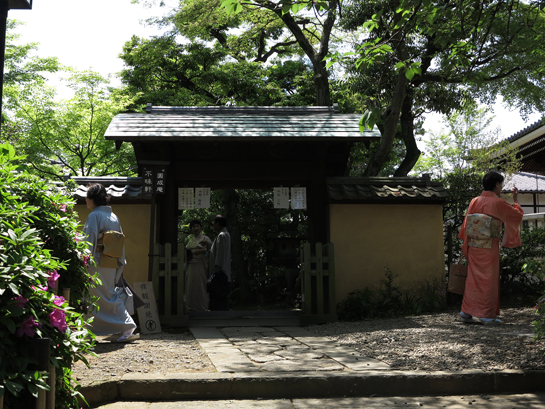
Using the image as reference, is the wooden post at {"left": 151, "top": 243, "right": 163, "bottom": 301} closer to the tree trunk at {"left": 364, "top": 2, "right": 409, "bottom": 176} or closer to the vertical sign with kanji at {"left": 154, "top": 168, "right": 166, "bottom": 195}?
the vertical sign with kanji at {"left": 154, "top": 168, "right": 166, "bottom": 195}

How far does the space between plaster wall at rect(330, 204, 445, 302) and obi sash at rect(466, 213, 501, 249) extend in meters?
2.21

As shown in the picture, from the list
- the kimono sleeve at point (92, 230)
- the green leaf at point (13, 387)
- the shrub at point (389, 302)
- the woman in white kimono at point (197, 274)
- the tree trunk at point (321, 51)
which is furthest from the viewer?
the tree trunk at point (321, 51)

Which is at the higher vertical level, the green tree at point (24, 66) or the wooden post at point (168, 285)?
the green tree at point (24, 66)

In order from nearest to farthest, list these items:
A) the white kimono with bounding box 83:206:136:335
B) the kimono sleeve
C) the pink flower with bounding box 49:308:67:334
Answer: the pink flower with bounding box 49:308:67:334, the white kimono with bounding box 83:206:136:335, the kimono sleeve

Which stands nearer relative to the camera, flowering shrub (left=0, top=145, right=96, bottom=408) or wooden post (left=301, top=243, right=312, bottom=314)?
Answer: flowering shrub (left=0, top=145, right=96, bottom=408)

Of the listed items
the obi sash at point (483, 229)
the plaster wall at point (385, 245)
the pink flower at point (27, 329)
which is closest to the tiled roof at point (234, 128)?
the plaster wall at point (385, 245)

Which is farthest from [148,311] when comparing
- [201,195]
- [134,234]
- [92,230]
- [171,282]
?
[201,195]

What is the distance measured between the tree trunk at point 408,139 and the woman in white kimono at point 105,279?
29.9 ft

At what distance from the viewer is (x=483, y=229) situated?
23.1 ft

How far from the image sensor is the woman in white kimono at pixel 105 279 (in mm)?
5953

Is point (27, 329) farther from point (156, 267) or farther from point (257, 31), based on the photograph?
point (257, 31)

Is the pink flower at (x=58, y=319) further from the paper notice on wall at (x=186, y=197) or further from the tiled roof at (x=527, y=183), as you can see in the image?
the tiled roof at (x=527, y=183)

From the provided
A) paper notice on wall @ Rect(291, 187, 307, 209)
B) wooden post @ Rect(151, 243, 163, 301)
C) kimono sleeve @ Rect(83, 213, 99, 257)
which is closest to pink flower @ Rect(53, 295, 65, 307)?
kimono sleeve @ Rect(83, 213, 99, 257)

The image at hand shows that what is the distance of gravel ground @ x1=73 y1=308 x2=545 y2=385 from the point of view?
4.42m
